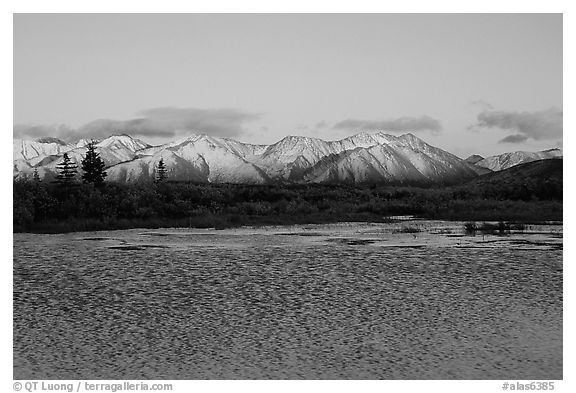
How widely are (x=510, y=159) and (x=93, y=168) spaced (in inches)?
384

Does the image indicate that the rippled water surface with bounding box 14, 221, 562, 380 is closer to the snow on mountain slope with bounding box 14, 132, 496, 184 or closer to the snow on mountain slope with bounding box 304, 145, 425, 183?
the snow on mountain slope with bounding box 14, 132, 496, 184

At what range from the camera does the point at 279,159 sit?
16.6 metres

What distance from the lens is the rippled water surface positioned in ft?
24.7

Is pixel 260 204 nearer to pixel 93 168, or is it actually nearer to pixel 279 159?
pixel 279 159

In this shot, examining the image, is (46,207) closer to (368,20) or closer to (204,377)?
(368,20)

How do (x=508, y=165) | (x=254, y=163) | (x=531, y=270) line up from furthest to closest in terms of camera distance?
1. (x=254, y=163)
2. (x=508, y=165)
3. (x=531, y=270)

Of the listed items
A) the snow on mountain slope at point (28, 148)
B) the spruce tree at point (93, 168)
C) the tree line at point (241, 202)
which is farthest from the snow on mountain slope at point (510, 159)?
the snow on mountain slope at point (28, 148)

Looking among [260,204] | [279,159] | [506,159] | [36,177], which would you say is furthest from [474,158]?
[36,177]

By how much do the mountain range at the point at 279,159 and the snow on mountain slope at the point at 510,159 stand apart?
0.07 feet

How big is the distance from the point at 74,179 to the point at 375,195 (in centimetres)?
856

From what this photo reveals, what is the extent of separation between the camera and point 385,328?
859 centimetres

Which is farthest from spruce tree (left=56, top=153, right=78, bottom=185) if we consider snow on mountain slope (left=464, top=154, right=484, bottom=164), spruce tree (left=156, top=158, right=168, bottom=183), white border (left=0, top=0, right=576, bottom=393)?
snow on mountain slope (left=464, top=154, right=484, bottom=164)

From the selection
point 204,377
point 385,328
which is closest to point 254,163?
point 385,328
